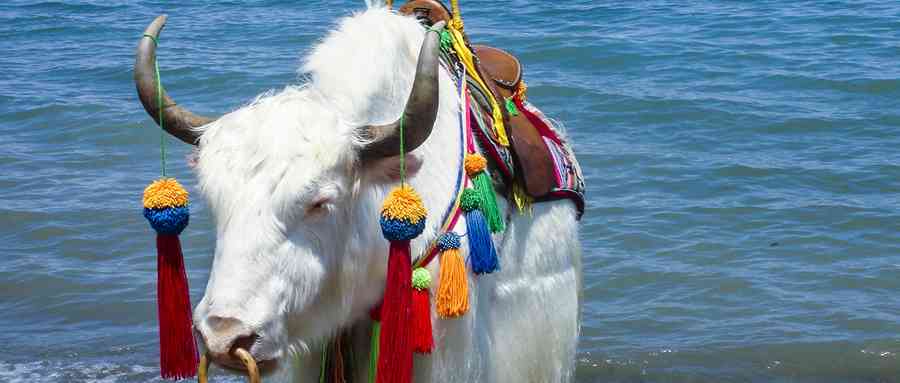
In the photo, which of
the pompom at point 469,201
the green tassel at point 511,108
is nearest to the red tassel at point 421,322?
the pompom at point 469,201

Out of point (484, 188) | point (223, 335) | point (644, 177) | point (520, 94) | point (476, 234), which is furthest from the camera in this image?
point (644, 177)

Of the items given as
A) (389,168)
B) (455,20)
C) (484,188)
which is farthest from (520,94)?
(389,168)

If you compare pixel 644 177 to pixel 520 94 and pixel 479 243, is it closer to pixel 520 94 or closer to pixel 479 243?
pixel 520 94

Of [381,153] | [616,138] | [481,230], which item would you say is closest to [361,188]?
[381,153]

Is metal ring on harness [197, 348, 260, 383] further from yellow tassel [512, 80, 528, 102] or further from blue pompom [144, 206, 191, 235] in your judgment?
yellow tassel [512, 80, 528, 102]

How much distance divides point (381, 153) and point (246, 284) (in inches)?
16.5

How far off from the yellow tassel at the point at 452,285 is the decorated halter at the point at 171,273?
0.60m

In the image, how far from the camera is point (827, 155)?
7.65 m

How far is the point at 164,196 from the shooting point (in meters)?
2.93

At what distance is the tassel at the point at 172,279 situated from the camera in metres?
2.94

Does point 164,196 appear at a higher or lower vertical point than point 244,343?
higher

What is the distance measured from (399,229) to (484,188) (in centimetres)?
45

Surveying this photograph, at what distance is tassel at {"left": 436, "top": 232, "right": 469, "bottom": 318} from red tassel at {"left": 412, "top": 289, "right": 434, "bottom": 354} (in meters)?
0.04

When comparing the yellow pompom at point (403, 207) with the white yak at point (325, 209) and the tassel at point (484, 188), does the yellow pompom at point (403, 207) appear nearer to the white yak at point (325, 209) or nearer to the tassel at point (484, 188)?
the white yak at point (325, 209)
